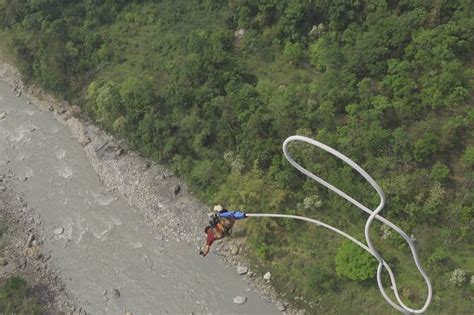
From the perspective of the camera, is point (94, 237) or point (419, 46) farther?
point (94, 237)

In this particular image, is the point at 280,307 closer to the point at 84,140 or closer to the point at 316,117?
the point at 316,117

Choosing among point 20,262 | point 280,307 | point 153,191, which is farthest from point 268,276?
point 20,262

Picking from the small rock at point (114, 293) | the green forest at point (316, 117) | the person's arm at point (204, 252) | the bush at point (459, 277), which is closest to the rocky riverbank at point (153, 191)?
the person's arm at point (204, 252)

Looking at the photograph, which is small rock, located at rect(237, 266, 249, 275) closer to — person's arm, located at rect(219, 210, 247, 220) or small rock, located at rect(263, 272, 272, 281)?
small rock, located at rect(263, 272, 272, 281)

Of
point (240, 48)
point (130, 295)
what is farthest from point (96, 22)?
point (130, 295)

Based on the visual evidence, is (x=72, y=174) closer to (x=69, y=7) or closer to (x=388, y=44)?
(x=69, y=7)

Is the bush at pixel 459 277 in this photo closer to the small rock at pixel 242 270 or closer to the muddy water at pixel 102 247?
the muddy water at pixel 102 247
